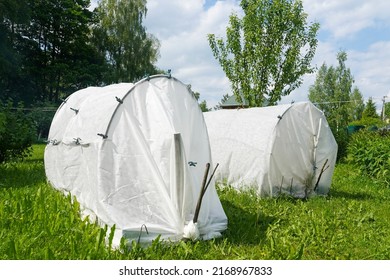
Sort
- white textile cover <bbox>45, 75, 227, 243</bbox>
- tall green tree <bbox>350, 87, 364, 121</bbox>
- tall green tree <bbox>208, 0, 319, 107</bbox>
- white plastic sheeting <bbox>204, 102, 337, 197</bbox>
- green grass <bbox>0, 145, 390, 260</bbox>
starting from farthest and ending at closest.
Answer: tall green tree <bbox>350, 87, 364, 121</bbox> < tall green tree <bbox>208, 0, 319, 107</bbox> < white plastic sheeting <bbox>204, 102, 337, 197</bbox> < white textile cover <bbox>45, 75, 227, 243</bbox> < green grass <bbox>0, 145, 390, 260</bbox>

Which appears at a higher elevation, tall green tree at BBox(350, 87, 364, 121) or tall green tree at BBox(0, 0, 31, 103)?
tall green tree at BBox(0, 0, 31, 103)

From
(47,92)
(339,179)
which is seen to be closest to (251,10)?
(339,179)

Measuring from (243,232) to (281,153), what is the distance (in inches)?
146

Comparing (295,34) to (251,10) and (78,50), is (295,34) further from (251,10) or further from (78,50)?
(78,50)

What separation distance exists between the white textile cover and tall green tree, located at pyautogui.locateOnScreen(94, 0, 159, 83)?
33.5 metres

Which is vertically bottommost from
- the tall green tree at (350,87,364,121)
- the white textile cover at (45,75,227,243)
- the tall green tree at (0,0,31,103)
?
the white textile cover at (45,75,227,243)

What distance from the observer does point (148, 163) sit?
232 inches

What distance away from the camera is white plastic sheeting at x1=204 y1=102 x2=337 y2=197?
9.59 m

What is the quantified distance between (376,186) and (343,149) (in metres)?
7.80

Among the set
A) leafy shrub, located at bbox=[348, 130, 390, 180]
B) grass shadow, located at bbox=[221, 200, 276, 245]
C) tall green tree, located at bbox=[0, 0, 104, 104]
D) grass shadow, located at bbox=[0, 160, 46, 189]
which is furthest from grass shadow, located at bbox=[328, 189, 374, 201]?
tall green tree, located at bbox=[0, 0, 104, 104]

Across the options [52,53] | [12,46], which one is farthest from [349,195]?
[52,53]

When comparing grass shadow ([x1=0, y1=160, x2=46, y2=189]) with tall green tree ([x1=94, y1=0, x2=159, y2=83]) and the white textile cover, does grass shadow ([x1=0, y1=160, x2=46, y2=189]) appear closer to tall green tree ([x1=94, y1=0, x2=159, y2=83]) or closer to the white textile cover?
the white textile cover

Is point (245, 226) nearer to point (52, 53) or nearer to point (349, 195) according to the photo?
point (349, 195)

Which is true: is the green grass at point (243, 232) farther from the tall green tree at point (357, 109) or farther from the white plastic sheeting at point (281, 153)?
the tall green tree at point (357, 109)
